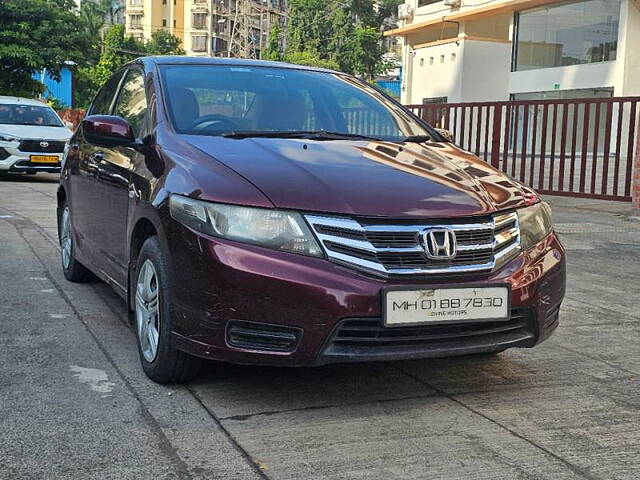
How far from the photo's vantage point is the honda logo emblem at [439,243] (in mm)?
3350

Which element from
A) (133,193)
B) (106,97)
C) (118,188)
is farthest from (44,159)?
(133,193)

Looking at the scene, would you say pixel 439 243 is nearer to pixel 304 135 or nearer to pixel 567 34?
pixel 304 135

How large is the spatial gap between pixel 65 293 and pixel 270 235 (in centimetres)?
301

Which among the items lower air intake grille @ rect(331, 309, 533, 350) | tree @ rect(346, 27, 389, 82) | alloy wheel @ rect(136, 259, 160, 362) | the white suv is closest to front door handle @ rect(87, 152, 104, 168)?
alloy wheel @ rect(136, 259, 160, 362)

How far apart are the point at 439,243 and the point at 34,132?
564 inches

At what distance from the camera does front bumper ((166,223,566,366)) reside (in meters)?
3.26

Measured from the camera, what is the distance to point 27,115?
17.1 m

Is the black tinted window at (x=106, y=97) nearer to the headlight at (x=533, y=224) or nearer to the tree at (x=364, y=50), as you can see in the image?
the headlight at (x=533, y=224)

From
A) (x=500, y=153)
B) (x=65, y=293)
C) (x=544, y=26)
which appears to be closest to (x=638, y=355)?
(x=65, y=293)

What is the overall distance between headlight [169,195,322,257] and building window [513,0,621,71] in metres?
25.3

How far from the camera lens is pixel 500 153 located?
14320 mm

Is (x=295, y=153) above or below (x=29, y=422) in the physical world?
above

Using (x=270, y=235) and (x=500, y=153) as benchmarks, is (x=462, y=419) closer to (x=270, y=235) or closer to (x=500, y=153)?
(x=270, y=235)

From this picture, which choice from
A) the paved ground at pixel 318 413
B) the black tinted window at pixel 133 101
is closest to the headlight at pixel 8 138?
the black tinted window at pixel 133 101
